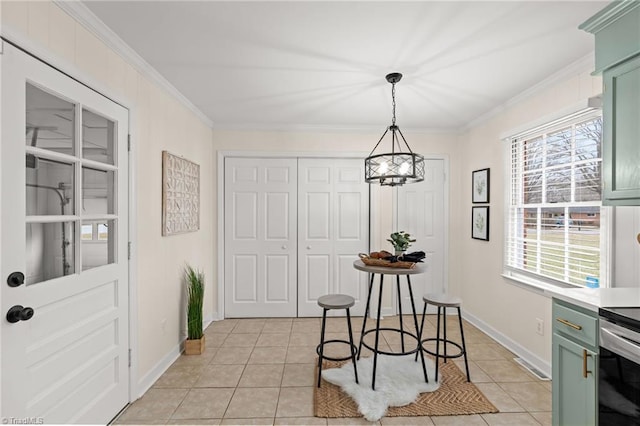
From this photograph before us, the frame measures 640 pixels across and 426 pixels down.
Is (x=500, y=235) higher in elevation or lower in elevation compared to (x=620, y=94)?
lower

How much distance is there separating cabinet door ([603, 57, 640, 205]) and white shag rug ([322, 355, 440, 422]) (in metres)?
1.80

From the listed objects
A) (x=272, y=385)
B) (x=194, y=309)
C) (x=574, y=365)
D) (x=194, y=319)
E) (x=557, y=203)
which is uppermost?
(x=557, y=203)

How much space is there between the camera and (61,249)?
1.70m

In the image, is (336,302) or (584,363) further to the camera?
(336,302)

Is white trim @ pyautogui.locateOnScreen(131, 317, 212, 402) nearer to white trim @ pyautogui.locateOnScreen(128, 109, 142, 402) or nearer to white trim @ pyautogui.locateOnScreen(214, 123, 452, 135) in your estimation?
white trim @ pyautogui.locateOnScreen(128, 109, 142, 402)

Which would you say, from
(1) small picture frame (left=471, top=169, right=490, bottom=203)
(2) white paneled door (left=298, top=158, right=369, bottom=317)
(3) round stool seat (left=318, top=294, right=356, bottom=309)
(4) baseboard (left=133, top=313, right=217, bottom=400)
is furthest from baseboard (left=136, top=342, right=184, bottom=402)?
(1) small picture frame (left=471, top=169, right=490, bottom=203)

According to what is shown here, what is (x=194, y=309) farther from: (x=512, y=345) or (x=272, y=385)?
(x=512, y=345)

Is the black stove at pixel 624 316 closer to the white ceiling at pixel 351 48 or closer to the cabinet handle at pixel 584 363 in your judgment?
the cabinet handle at pixel 584 363

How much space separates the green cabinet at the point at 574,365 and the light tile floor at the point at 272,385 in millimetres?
519

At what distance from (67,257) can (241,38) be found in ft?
5.50

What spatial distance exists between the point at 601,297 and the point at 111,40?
3237 mm

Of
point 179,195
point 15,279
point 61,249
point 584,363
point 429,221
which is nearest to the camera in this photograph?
point 15,279

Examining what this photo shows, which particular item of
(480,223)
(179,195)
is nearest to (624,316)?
(480,223)

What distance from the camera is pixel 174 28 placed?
1.95m
